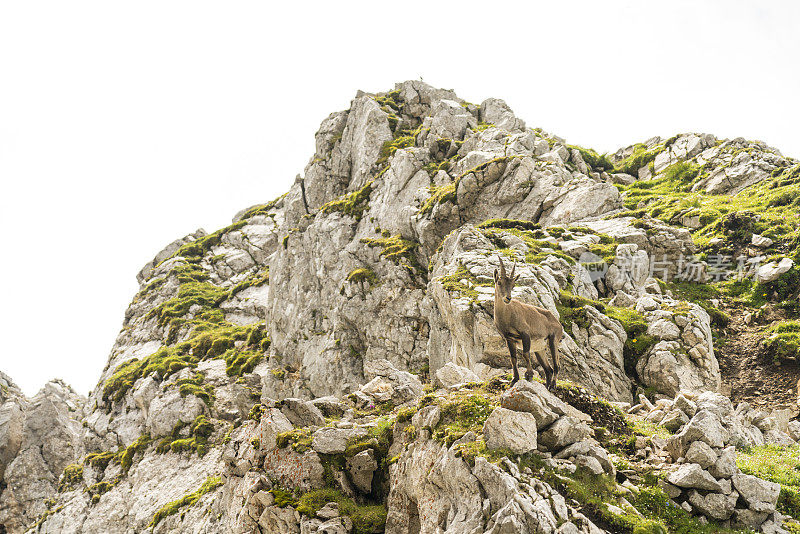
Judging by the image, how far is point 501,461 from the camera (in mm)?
12656

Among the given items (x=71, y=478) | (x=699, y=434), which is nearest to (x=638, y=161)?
(x=699, y=434)

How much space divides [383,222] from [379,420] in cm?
3883

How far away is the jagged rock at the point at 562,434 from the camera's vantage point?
13.6 meters

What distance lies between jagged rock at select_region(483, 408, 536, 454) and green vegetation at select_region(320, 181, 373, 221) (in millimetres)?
52155

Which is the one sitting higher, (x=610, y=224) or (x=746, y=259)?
(x=610, y=224)

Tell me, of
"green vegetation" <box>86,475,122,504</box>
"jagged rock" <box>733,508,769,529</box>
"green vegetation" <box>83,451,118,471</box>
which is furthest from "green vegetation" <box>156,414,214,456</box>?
"jagged rock" <box>733,508,769,529</box>

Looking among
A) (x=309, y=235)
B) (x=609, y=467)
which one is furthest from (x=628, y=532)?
(x=309, y=235)

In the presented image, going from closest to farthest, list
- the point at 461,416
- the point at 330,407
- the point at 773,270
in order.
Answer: the point at 461,416, the point at 330,407, the point at 773,270

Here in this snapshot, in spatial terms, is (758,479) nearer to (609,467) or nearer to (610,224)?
(609,467)

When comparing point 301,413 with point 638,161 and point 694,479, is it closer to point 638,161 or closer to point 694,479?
point 694,479

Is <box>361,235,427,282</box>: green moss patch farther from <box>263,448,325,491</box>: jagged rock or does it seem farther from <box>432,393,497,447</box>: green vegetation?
<box>432,393,497,447</box>: green vegetation

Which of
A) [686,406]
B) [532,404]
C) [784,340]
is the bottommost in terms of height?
[686,406]

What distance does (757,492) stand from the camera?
12.0 metres

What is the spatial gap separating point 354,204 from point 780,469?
57.1 metres
